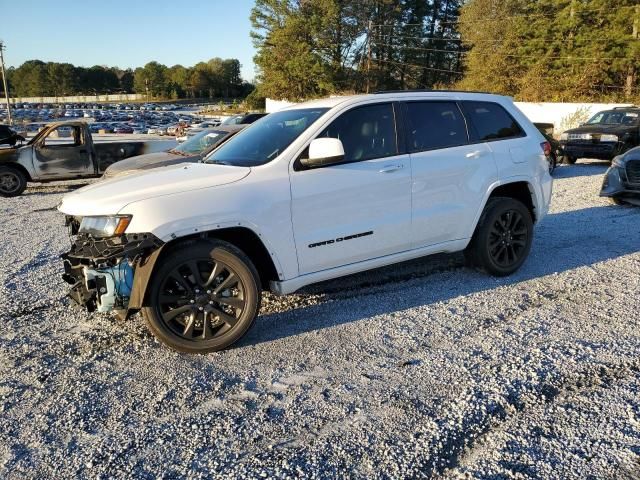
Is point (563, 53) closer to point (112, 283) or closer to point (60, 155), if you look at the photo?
point (60, 155)

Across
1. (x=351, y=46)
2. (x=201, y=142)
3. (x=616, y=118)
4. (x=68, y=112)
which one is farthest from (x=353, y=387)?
(x=68, y=112)

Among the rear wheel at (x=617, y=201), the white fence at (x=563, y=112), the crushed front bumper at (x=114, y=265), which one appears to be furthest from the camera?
the white fence at (x=563, y=112)

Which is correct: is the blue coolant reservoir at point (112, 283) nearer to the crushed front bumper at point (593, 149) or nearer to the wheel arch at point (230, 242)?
the wheel arch at point (230, 242)

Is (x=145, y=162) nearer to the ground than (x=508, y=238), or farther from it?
farther from it

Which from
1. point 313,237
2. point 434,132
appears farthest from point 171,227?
point 434,132

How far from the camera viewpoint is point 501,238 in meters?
5.31

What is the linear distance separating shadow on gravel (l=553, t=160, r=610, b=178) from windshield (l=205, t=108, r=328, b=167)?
10.7 metres

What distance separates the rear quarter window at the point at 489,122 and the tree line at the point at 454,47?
3386 centimetres

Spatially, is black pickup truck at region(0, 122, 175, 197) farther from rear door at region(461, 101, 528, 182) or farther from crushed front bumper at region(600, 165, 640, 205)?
crushed front bumper at region(600, 165, 640, 205)

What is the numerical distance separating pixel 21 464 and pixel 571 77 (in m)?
40.8

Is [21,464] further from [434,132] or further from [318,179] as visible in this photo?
[434,132]

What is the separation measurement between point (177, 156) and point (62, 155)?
15.8ft

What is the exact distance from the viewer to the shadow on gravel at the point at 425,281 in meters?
4.40

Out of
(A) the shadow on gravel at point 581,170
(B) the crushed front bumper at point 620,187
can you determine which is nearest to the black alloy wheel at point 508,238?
(B) the crushed front bumper at point 620,187
